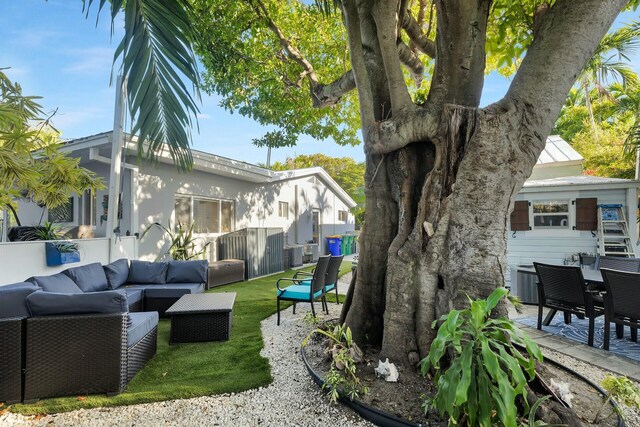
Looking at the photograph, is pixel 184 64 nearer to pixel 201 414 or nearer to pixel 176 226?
pixel 201 414

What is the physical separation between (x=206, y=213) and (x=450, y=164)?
8.60 metres

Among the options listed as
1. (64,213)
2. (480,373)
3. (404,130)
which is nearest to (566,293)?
(404,130)

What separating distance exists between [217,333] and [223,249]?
6092mm

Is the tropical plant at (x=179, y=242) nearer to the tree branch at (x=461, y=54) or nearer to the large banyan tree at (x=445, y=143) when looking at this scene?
the large banyan tree at (x=445, y=143)

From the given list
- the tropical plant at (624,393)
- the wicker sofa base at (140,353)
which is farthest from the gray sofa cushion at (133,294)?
the tropical plant at (624,393)

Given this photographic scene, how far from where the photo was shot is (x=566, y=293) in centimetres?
469

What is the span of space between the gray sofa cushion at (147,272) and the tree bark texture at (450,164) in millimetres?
4268

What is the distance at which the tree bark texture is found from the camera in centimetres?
305

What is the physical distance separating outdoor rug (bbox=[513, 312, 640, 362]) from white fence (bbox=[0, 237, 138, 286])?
761cm

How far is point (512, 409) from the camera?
73.9 inches

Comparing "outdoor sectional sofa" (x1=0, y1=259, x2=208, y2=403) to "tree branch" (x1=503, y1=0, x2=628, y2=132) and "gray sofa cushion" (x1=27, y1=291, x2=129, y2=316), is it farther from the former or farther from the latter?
"tree branch" (x1=503, y1=0, x2=628, y2=132)

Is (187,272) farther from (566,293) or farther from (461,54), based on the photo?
(566,293)

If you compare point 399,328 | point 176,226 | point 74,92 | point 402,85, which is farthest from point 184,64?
point 176,226

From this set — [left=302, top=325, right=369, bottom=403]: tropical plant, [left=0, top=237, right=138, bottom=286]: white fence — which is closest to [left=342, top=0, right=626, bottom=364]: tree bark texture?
[left=302, top=325, right=369, bottom=403]: tropical plant
